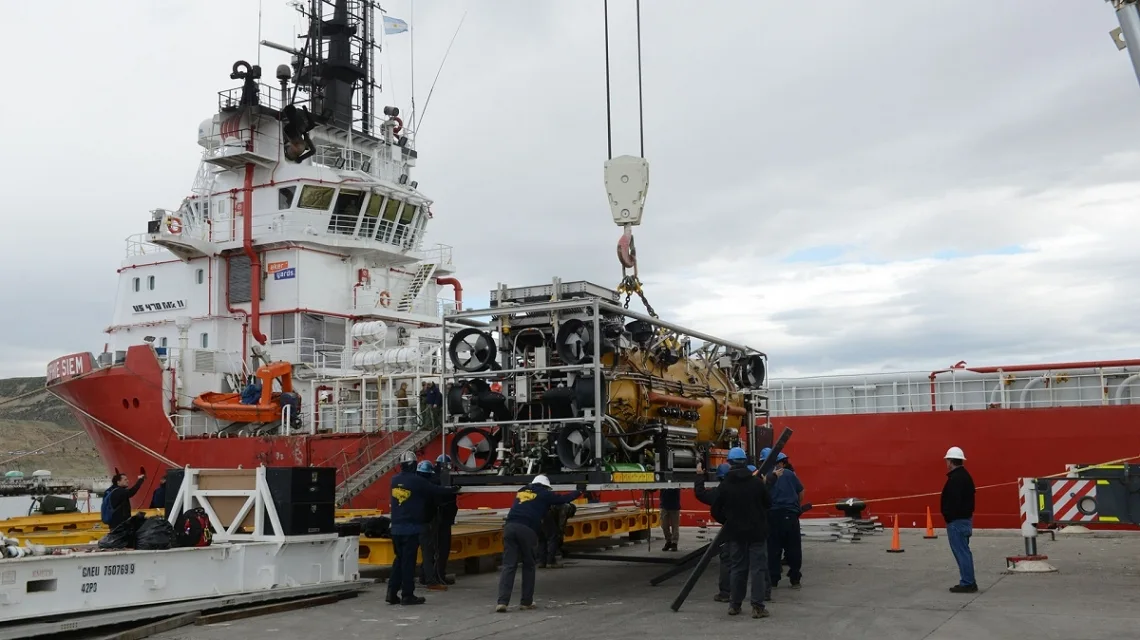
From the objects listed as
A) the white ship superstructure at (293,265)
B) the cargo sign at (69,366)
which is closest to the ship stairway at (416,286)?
the white ship superstructure at (293,265)

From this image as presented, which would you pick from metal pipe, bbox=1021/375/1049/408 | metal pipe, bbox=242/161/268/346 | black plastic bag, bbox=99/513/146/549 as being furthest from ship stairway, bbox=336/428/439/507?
metal pipe, bbox=1021/375/1049/408

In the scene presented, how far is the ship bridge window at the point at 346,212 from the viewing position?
26.0 m

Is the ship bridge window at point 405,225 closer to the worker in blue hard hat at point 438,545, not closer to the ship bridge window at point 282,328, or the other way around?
the ship bridge window at point 282,328

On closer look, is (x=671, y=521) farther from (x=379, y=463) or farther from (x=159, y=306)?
(x=159, y=306)

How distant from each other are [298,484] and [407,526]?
4.41 ft

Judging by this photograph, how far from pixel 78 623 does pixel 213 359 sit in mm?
16286

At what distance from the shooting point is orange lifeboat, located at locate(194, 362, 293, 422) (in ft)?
74.6

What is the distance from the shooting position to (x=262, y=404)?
74.8ft

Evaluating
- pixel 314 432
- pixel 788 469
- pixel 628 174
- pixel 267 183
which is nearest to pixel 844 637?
pixel 788 469

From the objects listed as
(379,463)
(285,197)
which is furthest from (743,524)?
(285,197)

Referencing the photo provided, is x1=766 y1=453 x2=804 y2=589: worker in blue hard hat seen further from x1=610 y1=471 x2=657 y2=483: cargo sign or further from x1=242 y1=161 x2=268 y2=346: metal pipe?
x1=242 y1=161 x2=268 y2=346: metal pipe

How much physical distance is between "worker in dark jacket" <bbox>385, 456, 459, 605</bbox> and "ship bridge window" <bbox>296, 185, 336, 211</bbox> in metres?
15.6

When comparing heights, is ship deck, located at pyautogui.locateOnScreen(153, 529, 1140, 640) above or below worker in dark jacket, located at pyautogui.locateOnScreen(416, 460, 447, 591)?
below

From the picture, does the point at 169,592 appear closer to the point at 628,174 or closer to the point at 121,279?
the point at 628,174
